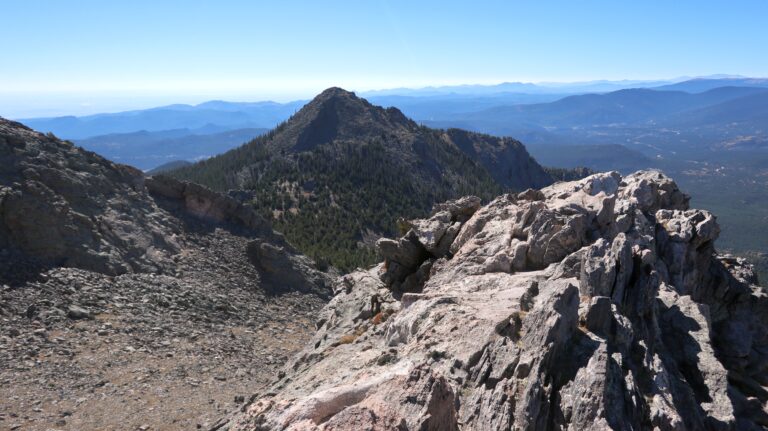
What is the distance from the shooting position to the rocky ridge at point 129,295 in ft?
80.5

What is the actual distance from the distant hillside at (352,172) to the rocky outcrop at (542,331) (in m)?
35.3

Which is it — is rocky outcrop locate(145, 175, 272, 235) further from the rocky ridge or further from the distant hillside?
the distant hillside

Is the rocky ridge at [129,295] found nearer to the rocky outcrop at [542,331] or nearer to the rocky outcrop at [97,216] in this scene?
the rocky outcrop at [97,216]

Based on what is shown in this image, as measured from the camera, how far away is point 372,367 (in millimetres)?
15453

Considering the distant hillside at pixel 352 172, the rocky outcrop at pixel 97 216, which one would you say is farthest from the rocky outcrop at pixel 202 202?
the distant hillside at pixel 352 172

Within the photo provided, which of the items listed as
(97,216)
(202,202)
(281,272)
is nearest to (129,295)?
(97,216)

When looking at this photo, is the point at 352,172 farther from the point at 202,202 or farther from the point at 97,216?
the point at 97,216

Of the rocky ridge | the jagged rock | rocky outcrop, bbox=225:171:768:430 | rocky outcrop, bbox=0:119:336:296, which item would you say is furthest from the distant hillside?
rocky outcrop, bbox=225:171:768:430

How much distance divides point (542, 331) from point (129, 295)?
93.5ft

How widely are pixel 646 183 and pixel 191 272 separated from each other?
3298 cm

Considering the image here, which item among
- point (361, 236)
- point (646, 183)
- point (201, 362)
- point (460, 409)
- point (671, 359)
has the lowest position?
point (361, 236)

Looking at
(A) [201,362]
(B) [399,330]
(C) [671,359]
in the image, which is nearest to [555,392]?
(B) [399,330]

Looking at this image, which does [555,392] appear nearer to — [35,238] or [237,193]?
[35,238]

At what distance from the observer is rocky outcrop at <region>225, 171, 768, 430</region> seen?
12.9m
